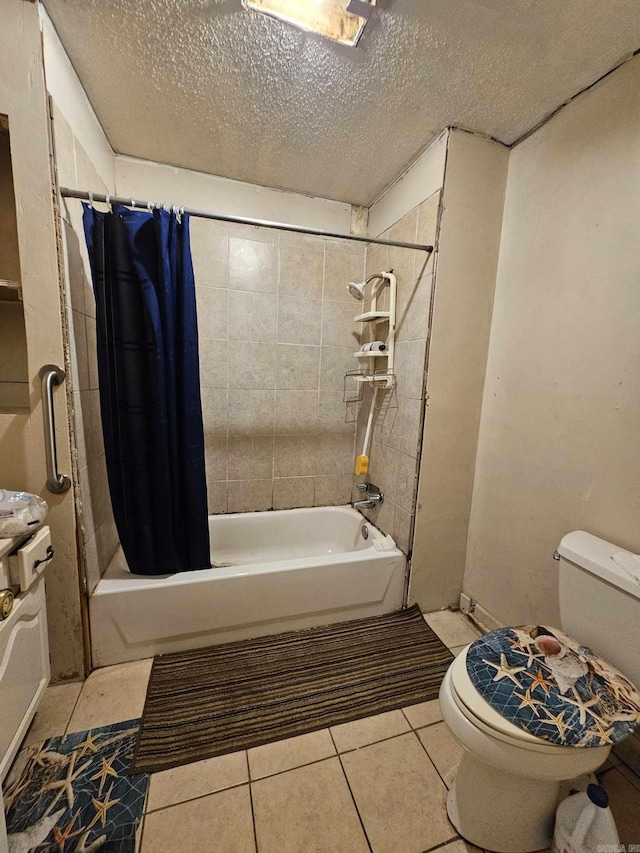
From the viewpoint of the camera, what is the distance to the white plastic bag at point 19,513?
949 millimetres

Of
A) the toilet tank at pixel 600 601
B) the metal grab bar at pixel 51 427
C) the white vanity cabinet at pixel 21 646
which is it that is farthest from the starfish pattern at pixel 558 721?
the metal grab bar at pixel 51 427

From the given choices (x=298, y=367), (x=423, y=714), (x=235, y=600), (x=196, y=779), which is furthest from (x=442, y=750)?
(x=298, y=367)

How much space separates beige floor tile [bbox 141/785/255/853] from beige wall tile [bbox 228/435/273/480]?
1.39 m

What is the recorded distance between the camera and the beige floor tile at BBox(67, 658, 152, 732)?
3.90ft

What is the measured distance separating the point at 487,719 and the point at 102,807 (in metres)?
1.09

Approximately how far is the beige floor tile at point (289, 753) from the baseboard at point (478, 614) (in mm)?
920

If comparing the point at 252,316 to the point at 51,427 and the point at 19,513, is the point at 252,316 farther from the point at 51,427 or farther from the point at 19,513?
the point at 19,513

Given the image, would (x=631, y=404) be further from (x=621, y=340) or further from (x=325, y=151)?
(x=325, y=151)

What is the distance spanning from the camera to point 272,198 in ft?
6.45

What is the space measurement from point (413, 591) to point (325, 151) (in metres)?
2.25

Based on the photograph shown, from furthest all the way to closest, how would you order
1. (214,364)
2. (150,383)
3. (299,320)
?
(299,320) → (214,364) → (150,383)

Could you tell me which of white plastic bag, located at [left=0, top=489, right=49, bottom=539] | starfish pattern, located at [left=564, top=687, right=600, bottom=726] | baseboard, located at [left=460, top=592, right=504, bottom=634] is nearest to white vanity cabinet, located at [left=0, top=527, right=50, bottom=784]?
white plastic bag, located at [left=0, top=489, right=49, bottom=539]

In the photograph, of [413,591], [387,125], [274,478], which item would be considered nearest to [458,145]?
[387,125]

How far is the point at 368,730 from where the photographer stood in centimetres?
120
